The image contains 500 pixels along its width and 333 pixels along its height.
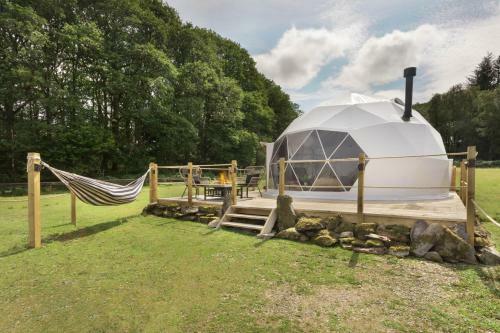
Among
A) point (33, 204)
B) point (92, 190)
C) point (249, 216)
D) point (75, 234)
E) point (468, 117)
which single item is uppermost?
point (468, 117)

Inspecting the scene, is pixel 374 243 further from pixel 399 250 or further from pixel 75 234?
pixel 75 234

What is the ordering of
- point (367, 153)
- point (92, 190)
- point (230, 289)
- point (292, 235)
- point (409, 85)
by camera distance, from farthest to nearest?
point (409, 85)
point (367, 153)
point (92, 190)
point (292, 235)
point (230, 289)

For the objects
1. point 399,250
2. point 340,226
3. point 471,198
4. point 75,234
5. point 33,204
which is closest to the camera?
point 471,198

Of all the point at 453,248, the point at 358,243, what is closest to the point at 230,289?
the point at 358,243

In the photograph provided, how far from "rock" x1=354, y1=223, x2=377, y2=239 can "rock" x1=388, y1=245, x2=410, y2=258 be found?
42 cm

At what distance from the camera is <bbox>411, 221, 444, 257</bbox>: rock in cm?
437

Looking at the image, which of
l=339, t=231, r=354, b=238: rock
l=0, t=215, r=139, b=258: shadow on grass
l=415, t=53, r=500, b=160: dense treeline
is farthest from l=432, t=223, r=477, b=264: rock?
l=415, t=53, r=500, b=160: dense treeline

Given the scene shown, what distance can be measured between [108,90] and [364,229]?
18.0 metres

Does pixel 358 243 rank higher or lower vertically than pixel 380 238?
lower

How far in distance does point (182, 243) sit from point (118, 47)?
1720cm

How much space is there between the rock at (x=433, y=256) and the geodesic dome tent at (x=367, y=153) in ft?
11.1

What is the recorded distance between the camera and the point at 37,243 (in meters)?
5.09

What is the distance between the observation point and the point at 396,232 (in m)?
4.80

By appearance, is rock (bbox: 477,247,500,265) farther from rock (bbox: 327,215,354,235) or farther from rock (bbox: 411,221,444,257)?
rock (bbox: 327,215,354,235)
